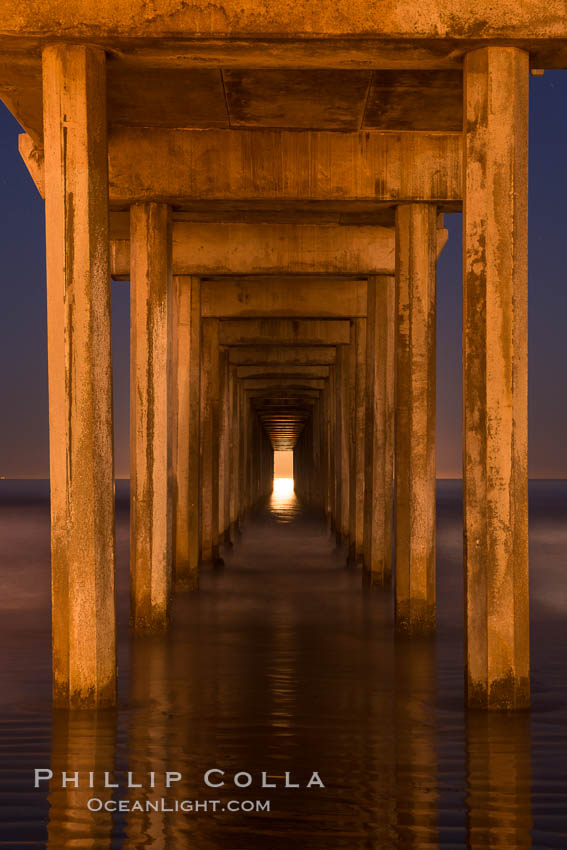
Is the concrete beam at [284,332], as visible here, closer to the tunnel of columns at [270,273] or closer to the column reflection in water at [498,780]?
the tunnel of columns at [270,273]

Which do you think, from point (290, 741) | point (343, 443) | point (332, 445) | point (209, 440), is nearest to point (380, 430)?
point (209, 440)

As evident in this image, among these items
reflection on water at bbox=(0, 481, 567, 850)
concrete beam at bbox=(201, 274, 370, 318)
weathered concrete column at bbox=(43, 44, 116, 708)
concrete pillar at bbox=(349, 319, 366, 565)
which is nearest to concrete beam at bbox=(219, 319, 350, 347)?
concrete pillar at bbox=(349, 319, 366, 565)

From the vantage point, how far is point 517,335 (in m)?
7.72

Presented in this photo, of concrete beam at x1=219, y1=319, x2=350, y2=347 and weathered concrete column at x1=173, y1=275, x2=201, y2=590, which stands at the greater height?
concrete beam at x1=219, y1=319, x2=350, y2=347

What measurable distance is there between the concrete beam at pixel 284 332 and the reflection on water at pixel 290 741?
8990 millimetres

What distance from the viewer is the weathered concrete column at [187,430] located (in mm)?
15242

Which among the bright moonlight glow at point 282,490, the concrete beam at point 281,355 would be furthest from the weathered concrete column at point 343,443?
the bright moonlight glow at point 282,490

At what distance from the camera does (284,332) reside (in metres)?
21.3

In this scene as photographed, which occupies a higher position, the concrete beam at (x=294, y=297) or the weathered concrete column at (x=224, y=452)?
the concrete beam at (x=294, y=297)

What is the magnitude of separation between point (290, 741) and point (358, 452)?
11492 mm

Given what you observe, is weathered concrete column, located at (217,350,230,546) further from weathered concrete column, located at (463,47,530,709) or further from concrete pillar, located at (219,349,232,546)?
weathered concrete column, located at (463,47,530,709)

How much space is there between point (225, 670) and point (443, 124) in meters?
5.74

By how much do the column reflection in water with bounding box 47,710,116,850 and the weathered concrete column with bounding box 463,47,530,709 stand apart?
8.69 feet

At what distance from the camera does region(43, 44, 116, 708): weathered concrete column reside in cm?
754
